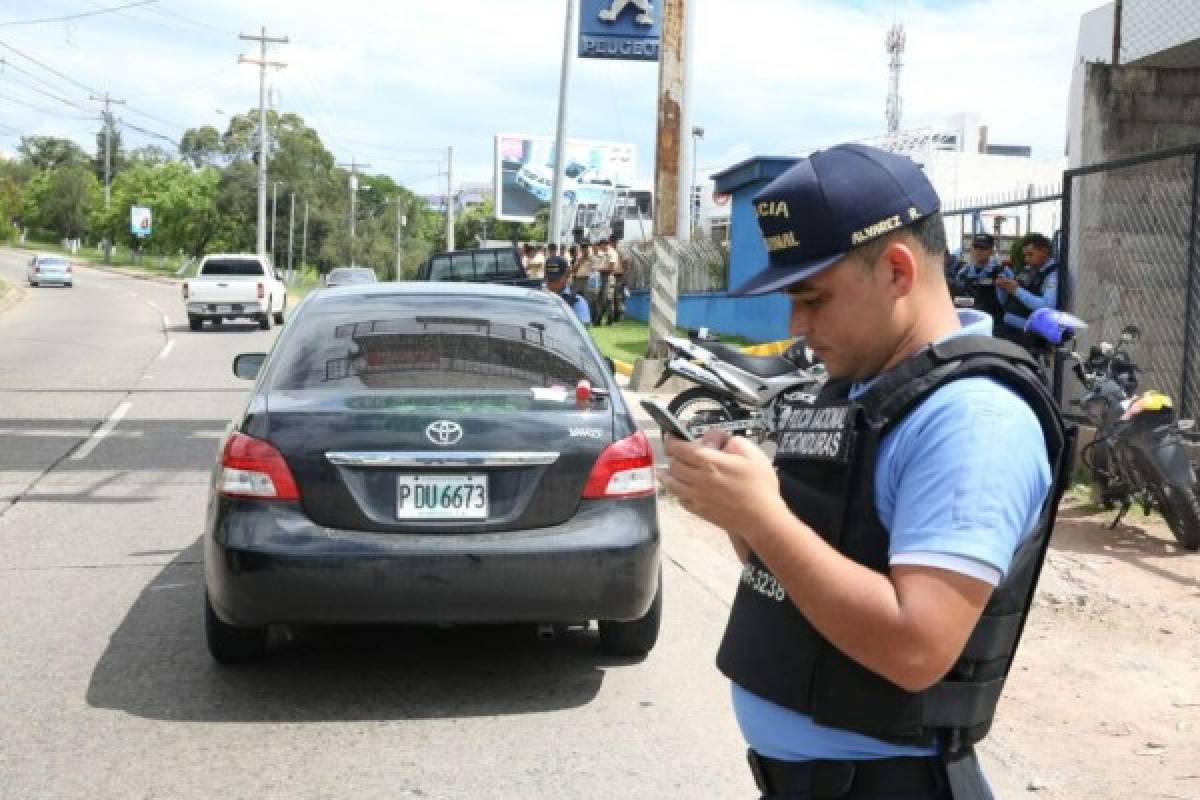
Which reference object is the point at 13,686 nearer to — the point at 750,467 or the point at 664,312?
the point at 750,467

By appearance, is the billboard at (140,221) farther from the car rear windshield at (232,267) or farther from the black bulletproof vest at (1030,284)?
the black bulletproof vest at (1030,284)

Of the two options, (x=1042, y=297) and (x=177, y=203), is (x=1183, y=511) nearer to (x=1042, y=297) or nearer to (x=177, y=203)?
(x=1042, y=297)

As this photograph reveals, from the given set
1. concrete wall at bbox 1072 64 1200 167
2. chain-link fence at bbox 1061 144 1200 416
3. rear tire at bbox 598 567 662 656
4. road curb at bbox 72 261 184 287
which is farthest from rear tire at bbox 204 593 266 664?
road curb at bbox 72 261 184 287

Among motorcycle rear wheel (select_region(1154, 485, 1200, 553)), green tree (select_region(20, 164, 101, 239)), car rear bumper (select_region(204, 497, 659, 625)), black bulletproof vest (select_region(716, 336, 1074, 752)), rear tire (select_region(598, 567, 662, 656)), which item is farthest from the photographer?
green tree (select_region(20, 164, 101, 239))

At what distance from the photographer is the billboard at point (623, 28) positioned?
18.0 m

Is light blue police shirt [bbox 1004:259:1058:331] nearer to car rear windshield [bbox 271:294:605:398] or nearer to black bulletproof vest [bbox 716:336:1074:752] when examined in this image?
car rear windshield [bbox 271:294:605:398]

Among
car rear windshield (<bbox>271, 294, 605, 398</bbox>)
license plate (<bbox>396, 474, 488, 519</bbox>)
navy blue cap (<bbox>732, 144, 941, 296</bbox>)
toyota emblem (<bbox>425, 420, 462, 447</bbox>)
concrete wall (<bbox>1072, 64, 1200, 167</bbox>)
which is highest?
concrete wall (<bbox>1072, 64, 1200, 167</bbox>)

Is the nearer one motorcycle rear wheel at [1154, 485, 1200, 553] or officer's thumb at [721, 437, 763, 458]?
officer's thumb at [721, 437, 763, 458]

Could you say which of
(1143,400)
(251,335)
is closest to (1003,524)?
(1143,400)

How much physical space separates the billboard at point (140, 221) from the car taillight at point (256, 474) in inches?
4025

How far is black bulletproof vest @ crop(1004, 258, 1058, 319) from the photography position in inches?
425

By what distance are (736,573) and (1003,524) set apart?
605 centimetres

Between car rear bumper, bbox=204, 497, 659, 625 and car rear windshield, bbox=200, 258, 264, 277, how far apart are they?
Answer: 27.9m

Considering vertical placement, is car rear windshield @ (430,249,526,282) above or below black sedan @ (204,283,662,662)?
above
